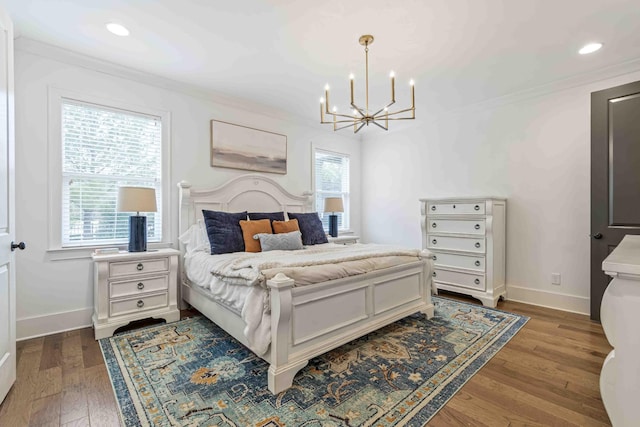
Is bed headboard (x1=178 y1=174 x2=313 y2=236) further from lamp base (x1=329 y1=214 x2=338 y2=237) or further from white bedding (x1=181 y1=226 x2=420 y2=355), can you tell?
white bedding (x1=181 y1=226 x2=420 y2=355)

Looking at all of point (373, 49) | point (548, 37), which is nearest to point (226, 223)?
point (373, 49)

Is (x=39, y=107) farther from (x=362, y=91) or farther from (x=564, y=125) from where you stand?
(x=564, y=125)

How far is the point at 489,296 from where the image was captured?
3.36m

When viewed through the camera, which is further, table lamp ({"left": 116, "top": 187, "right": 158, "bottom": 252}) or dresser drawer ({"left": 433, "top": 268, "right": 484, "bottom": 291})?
dresser drawer ({"left": 433, "top": 268, "right": 484, "bottom": 291})

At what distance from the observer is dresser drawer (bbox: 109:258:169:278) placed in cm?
260

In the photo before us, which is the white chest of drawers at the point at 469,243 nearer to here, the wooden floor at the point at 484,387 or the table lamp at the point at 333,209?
the wooden floor at the point at 484,387

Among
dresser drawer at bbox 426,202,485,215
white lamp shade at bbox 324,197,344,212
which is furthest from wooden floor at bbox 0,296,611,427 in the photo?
white lamp shade at bbox 324,197,344,212

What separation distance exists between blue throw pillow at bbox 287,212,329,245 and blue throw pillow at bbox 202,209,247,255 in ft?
2.74

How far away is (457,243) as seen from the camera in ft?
12.0

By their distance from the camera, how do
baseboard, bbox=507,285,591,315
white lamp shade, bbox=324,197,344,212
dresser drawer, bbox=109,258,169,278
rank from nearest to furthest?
dresser drawer, bbox=109,258,169,278, baseboard, bbox=507,285,591,315, white lamp shade, bbox=324,197,344,212

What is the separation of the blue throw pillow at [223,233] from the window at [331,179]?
1.92m

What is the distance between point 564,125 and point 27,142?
207 inches

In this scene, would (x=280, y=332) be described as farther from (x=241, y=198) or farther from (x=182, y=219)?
(x=241, y=198)

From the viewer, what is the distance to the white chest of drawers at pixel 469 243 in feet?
11.1
